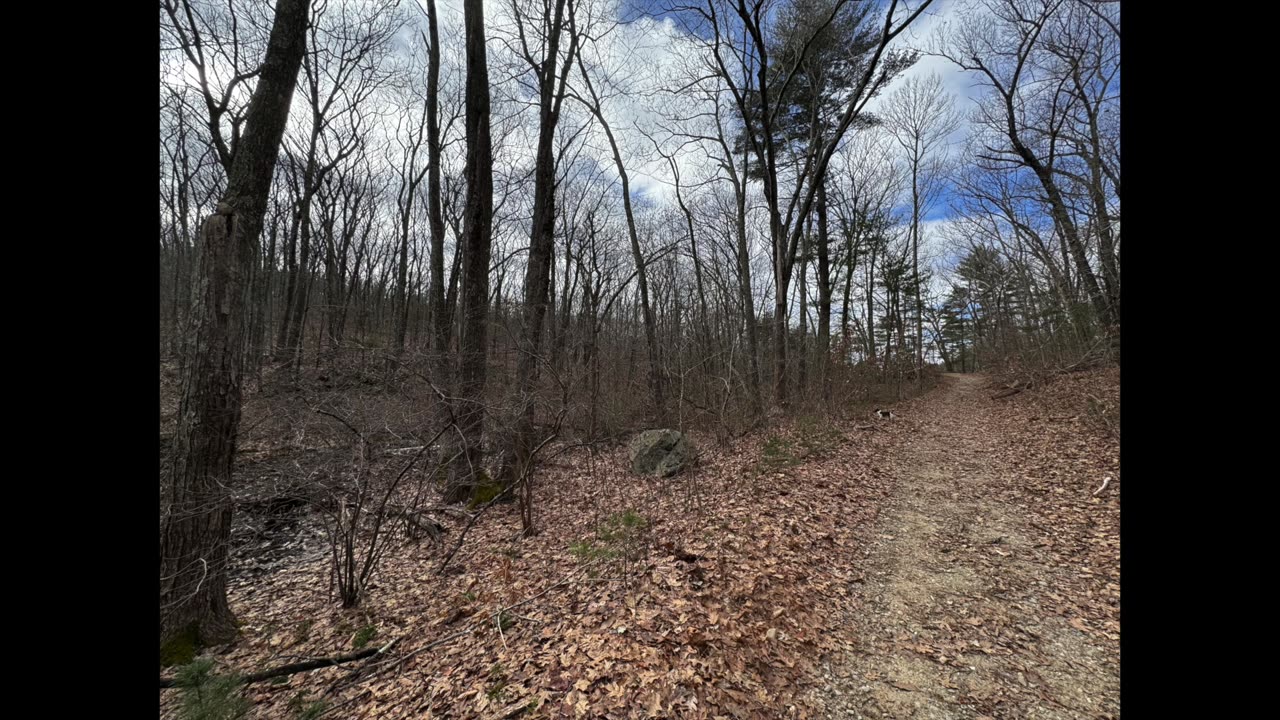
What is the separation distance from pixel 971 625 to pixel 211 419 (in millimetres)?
6120

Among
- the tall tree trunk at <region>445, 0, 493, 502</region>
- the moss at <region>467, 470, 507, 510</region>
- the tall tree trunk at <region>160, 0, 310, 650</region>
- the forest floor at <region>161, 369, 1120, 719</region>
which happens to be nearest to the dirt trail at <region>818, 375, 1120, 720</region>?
the forest floor at <region>161, 369, 1120, 719</region>

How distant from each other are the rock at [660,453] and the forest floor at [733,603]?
0.93 m

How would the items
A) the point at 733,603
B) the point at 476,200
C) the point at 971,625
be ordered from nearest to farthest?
1. the point at 971,625
2. the point at 733,603
3. the point at 476,200

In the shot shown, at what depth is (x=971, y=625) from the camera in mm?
3260

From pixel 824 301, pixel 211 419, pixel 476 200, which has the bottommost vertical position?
pixel 211 419

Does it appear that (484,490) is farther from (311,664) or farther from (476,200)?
(476,200)

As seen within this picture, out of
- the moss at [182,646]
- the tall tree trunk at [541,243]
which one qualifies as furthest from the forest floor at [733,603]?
the tall tree trunk at [541,243]

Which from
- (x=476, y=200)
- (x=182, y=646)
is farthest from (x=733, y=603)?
(x=476, y=200)

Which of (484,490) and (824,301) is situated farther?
(824,301)

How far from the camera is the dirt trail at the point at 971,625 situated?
8.62 feet
